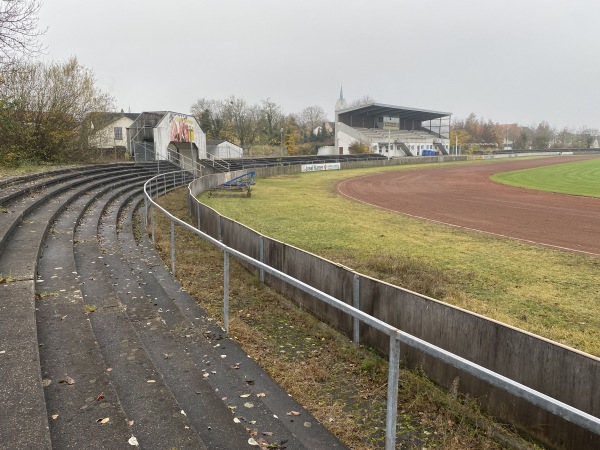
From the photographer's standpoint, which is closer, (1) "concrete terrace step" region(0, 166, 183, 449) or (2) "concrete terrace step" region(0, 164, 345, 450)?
(1) "concrete terrace step" region(0, 166, 183, 449)

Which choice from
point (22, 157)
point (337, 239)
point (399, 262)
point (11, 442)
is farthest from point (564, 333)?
point (22, 157)

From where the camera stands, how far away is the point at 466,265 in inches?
457

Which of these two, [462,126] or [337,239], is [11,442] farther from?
[462,126]

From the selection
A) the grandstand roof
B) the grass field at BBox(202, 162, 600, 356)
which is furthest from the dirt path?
the grandstand roof

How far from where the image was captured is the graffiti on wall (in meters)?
42.6

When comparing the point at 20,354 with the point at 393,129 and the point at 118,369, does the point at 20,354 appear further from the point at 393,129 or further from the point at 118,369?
the point at 393,129

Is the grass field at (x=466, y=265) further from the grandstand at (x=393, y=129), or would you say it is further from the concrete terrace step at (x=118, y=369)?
the grandstand at (x=393, y=129)

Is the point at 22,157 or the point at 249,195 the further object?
the point at 249,195

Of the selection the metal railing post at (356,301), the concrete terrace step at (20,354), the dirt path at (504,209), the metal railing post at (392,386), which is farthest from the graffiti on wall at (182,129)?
the metal railing post at (392,386)

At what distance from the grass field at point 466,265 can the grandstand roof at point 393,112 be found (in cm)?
7156

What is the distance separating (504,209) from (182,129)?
31.8 m

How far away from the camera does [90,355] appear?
4.99m

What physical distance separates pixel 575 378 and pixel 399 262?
6.87 meters

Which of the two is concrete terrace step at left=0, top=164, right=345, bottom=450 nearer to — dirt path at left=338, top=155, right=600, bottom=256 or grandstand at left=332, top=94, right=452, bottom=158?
dirt path at left=338, top=155, right=600, bottom=256
